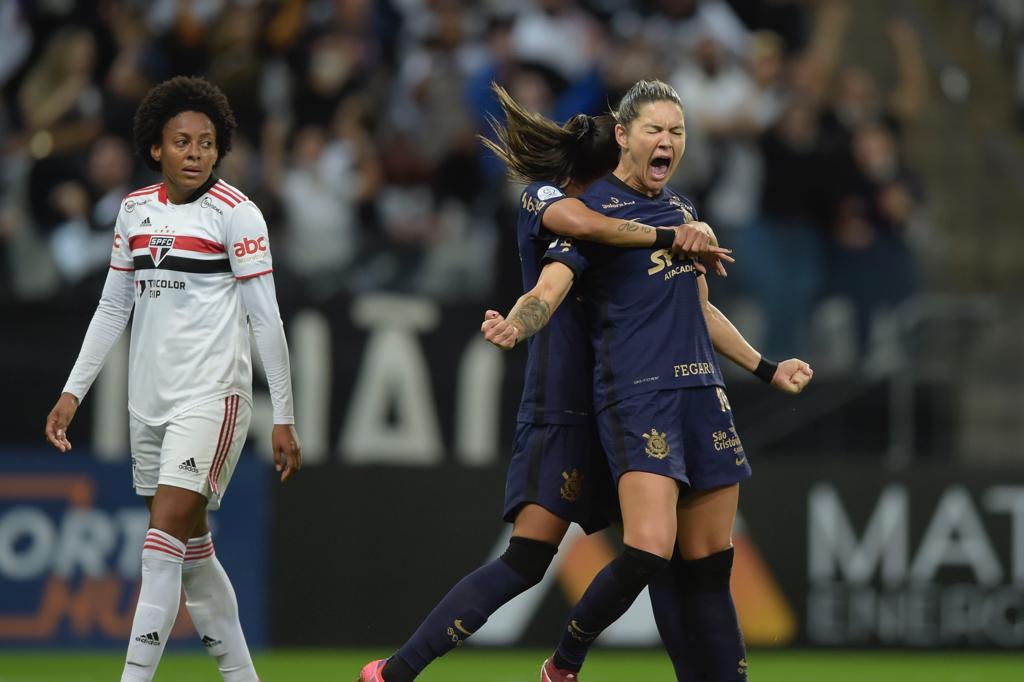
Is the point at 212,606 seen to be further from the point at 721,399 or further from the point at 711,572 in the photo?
the point at 721,399

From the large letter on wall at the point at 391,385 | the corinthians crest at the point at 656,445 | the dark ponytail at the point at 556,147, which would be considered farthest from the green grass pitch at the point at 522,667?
the dark ponytail at the point at 556,147

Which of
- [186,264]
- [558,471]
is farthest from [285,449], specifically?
[558,471]

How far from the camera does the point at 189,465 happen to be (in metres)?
6.48

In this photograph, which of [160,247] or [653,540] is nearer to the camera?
[653,540]

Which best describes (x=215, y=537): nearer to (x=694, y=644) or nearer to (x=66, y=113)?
(x=66, y=113)

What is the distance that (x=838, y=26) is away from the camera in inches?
608

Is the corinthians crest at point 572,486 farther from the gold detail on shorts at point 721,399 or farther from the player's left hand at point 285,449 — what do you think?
the player's left hand at point 285,449

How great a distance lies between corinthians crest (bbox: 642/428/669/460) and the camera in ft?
20.3

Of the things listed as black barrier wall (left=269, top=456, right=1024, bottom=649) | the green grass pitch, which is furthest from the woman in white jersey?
black barrier wall (left=269, top=456, right=1024, bottom=649)

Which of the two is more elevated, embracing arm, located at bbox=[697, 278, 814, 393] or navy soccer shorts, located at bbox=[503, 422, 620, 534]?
embracing arm, located at bbox=[697, 278, 814, 393]

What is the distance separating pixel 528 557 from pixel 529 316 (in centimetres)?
98

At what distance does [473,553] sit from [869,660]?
8.49 feet

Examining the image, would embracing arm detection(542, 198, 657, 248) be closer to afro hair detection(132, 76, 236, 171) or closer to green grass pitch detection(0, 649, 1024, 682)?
afro hair detection(132, 76, 236, 171)

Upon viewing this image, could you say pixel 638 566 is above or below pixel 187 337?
below
